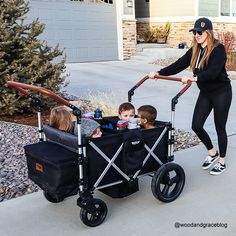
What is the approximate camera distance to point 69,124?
372cm

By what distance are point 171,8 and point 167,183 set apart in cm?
1534

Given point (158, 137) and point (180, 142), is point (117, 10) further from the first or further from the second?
point (158, 137)

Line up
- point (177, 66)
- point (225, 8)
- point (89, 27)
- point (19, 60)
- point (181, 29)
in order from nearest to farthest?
point (177, 66)
point (19, 60)
point (89, 27)
point (181, 29)
point (225, 8)

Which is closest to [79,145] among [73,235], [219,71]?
[73,235]

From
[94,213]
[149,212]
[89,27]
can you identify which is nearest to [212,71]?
[149,212]

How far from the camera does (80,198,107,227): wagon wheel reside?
3.43 metres

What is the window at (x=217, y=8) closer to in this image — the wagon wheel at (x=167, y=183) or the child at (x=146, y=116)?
the child at (x=146, y=116)

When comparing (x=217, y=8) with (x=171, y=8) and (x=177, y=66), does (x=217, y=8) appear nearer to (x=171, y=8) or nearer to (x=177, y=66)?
(x=171, y=8)

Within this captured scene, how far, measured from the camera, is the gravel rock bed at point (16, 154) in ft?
14.0

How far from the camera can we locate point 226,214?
12.2ft

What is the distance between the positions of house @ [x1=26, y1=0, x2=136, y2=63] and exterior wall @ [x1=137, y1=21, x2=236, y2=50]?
7.95 feet

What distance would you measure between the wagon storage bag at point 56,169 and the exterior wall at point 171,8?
1525 cm

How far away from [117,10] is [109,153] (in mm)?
13090

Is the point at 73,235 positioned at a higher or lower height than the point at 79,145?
lower
